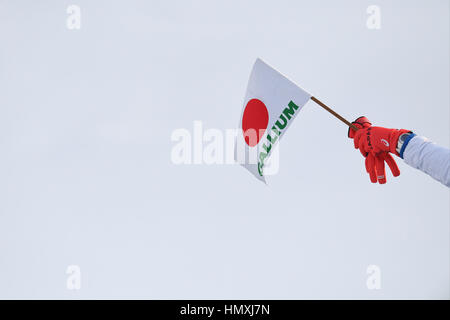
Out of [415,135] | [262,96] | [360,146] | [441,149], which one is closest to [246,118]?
[262,96]

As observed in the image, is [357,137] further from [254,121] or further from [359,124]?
[254,121]

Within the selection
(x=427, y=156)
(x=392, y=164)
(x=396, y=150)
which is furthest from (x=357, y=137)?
(x=427, y=156)

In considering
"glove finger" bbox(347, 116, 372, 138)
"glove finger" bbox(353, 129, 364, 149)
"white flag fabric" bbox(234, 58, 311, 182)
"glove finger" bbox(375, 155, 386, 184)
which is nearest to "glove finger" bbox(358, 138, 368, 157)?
"glove finger" bbox(353, 129, 364, 149)

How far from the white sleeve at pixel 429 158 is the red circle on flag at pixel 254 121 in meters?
4.55

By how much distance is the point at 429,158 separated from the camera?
246 inches

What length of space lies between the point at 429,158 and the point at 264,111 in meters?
5.36

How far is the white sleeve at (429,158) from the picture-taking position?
234 inches

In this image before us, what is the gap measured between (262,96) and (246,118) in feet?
2.20

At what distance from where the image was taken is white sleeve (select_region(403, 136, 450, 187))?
19.5 ft

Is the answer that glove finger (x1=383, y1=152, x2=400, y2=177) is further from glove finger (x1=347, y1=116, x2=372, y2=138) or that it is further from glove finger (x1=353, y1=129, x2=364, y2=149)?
glove finger (x1=347, y1=116, x2=372, y2=138)

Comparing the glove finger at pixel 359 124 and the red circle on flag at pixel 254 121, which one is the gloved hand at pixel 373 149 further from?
the red circle on flag at pixel 254 121

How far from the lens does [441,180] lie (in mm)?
5977

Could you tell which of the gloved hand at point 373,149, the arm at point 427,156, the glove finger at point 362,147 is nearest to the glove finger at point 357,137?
the gloved hand at point 373,149

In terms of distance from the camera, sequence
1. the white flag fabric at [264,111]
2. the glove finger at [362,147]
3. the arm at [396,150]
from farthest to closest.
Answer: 1. the white flag fabric at [264,111]
2. the glove finger at [362,147]
3. the arm at [396,150]
